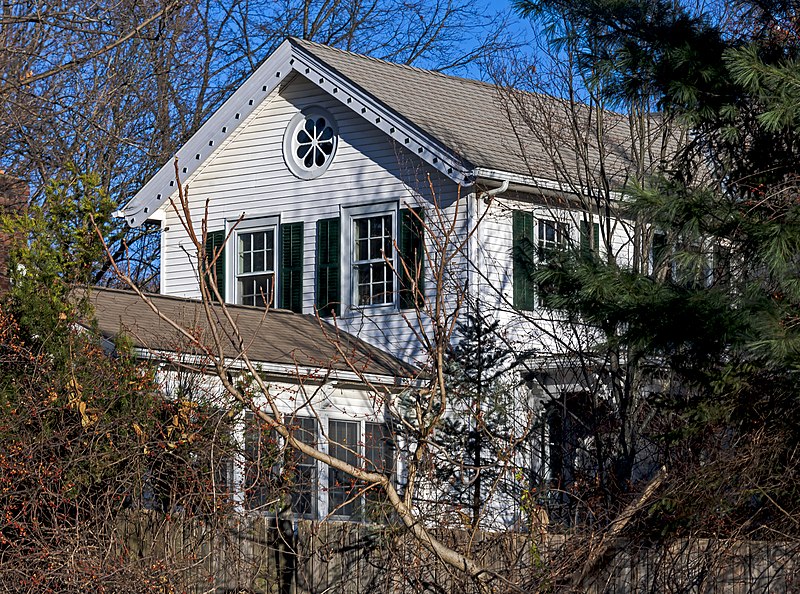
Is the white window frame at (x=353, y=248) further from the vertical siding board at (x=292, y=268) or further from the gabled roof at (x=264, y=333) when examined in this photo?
the vertical siding board at (x=292, y=268)

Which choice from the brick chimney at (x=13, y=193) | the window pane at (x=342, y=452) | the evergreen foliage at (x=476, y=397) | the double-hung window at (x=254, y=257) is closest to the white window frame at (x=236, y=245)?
the double-hung window at (x=254, y=257)

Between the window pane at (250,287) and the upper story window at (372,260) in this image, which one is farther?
the window pane at (250,287)

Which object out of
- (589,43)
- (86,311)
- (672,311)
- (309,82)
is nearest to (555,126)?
(309,82)

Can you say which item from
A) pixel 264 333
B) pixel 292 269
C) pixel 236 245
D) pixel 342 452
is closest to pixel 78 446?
pixel 342 452

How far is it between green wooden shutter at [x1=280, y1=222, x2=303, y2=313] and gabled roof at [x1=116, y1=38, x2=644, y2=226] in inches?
81.0

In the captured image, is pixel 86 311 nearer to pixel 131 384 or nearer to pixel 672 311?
pixel 131 384

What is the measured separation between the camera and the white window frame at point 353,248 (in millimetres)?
17375

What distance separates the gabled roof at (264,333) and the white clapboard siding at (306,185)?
2.02ft

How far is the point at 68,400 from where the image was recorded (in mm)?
10195

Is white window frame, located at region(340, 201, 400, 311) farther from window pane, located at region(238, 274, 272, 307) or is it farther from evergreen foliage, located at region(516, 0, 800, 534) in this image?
evergreen foliage, located at region(516, 0, 800, 534)

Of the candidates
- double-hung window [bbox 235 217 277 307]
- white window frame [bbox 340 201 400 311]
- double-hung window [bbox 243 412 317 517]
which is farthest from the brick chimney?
double-hung window [bbox 243 412 317 517]

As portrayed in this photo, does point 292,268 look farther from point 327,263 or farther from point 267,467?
point 267,467

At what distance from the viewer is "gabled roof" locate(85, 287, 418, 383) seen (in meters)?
14.8

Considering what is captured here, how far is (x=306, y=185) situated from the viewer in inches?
723
